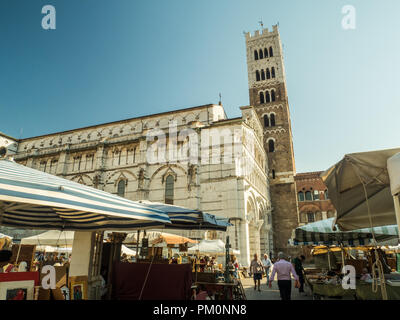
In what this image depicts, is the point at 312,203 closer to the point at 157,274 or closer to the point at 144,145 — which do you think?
the point at 144,145

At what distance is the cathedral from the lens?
2306cm

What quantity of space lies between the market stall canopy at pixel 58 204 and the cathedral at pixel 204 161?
15.2 meters

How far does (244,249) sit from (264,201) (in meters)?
10.0

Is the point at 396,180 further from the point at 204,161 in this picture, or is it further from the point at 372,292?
the point at 204,161

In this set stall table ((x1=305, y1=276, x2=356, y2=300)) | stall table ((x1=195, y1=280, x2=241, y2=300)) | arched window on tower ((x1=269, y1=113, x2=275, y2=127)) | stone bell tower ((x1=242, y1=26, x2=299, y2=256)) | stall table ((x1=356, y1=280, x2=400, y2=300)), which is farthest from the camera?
arched window on tower ((x1=269, y1=113, x2=275, y2=127))

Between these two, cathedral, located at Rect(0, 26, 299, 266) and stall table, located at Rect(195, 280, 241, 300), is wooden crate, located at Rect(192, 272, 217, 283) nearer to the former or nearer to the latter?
stall table, located at Rect(195, 280, 241, 300)

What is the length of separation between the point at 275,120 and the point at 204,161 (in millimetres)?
17959

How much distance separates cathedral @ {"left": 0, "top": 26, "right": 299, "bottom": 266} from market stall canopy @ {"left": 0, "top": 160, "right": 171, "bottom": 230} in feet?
49.7

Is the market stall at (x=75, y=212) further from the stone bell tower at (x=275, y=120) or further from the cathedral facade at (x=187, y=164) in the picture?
the stone bell tower at (x=275, y=120)

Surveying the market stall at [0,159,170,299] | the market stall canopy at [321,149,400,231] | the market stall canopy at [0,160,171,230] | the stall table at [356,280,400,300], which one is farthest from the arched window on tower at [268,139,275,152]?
the market stall canopy at [0,160,171,230]

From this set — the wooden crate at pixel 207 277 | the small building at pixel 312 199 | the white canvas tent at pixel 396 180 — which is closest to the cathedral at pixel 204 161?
the small building at pixel 312 199

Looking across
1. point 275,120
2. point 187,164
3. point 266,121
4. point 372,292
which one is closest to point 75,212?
point 372,292

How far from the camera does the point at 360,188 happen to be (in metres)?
4.43
